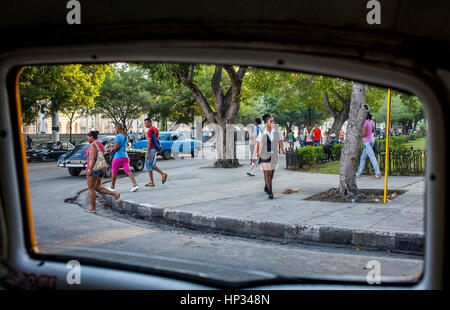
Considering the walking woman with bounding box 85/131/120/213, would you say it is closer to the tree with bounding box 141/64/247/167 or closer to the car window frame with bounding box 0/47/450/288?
the car window frame with bounding box 0/47/450/288

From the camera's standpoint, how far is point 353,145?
28.1 ft

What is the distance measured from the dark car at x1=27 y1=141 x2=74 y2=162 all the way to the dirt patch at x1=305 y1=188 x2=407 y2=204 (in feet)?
67.2

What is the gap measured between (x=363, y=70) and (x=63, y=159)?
14.8 metres

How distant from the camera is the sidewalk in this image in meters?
5.55

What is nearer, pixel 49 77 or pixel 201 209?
pixel 201 209

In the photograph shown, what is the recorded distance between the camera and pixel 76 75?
23.8 m

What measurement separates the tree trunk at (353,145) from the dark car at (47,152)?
69.0 feet

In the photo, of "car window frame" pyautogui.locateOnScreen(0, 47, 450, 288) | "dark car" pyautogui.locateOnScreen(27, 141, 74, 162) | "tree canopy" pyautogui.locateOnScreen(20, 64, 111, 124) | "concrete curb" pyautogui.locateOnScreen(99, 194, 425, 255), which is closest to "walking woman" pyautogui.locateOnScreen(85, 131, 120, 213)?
"concrete curb" pyautogui.locateOnScreen(99, 194, 425, 255)

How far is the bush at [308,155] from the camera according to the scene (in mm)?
15529

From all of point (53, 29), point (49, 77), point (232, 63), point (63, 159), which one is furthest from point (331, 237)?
point (49, 77)

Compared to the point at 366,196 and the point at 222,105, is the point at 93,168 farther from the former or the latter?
the point at 222,105

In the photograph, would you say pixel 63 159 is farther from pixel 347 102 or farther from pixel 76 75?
pixel 347 102

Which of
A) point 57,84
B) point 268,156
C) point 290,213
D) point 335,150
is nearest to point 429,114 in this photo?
point 290,213
